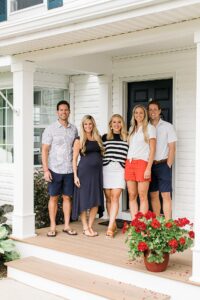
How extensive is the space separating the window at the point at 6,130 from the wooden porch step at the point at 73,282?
3.31m

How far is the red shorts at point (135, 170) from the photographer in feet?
17.6

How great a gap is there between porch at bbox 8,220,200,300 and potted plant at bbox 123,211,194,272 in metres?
0.17

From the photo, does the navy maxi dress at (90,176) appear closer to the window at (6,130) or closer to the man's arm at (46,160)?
the man's arm at (46,160)

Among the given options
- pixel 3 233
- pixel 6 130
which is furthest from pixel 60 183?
pixel 6 130

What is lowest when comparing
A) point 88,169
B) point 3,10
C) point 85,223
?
point 85,223

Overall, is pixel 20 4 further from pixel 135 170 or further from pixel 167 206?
pixel 167 206

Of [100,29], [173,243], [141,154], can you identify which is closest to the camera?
[173,243]

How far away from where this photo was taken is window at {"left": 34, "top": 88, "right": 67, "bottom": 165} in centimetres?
786

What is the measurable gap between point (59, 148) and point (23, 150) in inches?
19.0

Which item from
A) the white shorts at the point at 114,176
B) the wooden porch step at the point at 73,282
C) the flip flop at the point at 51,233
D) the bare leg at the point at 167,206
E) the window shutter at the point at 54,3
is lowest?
the wooden porch step at the point at 73,282

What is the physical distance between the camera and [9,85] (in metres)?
8.28

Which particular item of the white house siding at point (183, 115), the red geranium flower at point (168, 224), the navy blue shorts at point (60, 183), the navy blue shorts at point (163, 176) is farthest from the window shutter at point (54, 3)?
the red geranium flower at point (168, 224)

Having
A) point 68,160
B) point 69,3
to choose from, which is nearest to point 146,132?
point 68,160

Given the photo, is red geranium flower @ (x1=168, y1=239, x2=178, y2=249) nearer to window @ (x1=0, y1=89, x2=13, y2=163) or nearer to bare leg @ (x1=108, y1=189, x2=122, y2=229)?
bare leg @ (x1=108, y1=189, x2=122, y2=229)
